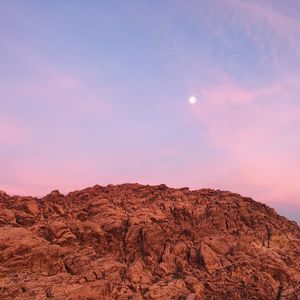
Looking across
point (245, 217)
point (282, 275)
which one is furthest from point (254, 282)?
point (245, 217)

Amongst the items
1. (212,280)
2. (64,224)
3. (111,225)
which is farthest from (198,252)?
(64,224)

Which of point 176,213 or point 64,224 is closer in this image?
point 64,224

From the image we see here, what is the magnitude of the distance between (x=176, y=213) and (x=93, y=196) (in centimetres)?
1240

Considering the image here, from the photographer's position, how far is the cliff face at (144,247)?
45.2 meters

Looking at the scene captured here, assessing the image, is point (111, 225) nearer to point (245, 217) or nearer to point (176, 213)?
point (176, 213)

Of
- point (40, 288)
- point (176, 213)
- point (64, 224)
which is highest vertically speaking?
point (176, 213)

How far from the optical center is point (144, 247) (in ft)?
170

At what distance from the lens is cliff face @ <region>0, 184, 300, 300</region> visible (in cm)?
4516

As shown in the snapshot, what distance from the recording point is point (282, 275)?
5050cm

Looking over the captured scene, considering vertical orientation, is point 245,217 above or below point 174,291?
above

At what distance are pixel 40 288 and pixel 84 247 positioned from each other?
9177mm

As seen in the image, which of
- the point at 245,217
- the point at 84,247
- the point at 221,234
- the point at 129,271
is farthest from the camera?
the point at 245,217

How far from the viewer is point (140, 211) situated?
57.2 m

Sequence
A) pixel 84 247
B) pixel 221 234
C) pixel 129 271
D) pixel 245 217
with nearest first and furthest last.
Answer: pixel 129 271
pixel 84 247
pixel 221 234
pixel 245 217
